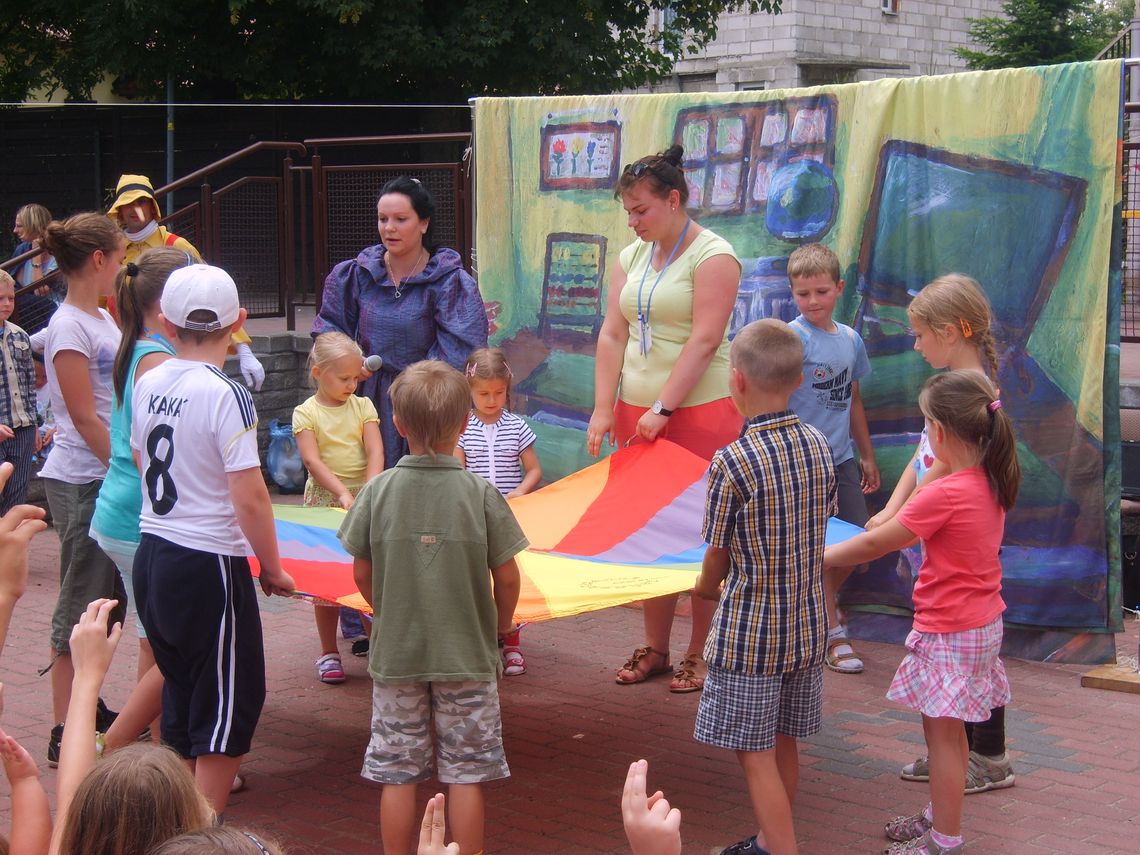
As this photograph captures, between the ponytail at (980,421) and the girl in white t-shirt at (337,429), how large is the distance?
2.52 metres

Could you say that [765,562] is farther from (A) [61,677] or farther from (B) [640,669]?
(A) [61,677]

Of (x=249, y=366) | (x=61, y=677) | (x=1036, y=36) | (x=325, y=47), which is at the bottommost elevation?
(x=61, y=677)

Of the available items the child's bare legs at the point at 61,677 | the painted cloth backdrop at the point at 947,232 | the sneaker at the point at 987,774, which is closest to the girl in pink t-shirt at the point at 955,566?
the sneaker at the point at 987,774

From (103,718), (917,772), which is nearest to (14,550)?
(103,718)

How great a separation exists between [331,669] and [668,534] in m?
1.77

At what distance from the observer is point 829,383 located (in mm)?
5824

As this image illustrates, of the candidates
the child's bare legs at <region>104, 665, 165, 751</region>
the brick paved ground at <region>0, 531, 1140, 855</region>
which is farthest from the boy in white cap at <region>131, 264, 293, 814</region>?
the brick paved ground at <region>0, 531, 1140, 855</region>

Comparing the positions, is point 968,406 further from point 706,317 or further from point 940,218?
point 940,218

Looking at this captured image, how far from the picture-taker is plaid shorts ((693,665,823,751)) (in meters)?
3.74

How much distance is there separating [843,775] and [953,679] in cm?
96

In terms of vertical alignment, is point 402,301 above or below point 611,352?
above

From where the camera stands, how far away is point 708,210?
6.79 m

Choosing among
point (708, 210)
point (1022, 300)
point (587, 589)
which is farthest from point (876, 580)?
point (587, 589)

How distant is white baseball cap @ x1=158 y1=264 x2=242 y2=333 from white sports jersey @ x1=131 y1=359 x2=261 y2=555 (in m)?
0.12
